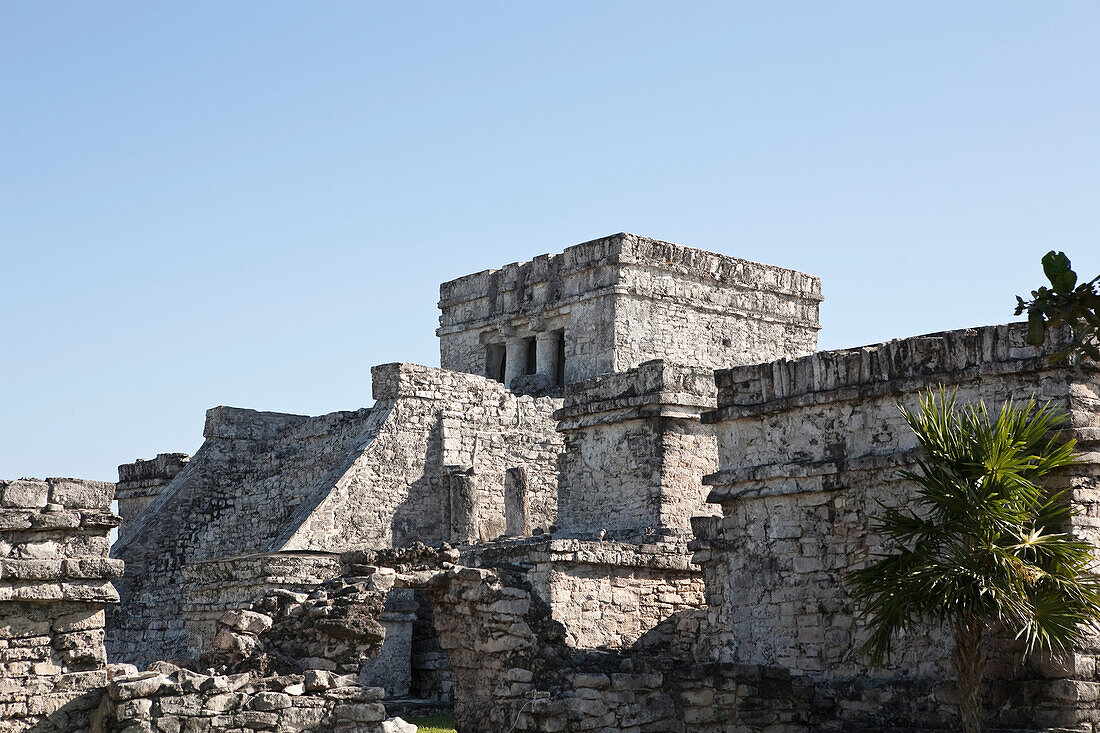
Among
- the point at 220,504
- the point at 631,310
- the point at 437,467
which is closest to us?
the point at 437,467

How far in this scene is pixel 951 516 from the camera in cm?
856

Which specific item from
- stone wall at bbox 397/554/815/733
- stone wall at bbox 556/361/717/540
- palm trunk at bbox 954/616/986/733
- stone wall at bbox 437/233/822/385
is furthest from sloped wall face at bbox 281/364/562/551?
palm trunk at bbox 954/616/986/733

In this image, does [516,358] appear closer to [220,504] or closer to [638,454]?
[220,504]

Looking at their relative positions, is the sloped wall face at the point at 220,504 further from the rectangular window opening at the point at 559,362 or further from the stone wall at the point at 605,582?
the stone wall at the point at 605,582

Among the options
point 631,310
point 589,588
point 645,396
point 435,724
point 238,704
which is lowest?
point 435,724

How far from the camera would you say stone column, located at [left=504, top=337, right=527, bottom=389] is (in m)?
22.3

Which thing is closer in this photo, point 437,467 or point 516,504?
point 516,504

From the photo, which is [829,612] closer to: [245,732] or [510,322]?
[245,732]

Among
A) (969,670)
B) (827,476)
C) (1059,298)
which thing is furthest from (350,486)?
(1059,298)

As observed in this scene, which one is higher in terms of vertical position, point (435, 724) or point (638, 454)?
point (638, 454)

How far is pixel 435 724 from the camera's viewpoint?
12.3 meters

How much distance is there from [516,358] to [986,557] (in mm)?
14307

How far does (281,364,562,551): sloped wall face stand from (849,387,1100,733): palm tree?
9659mm

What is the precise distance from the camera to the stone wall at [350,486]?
17422 mm
